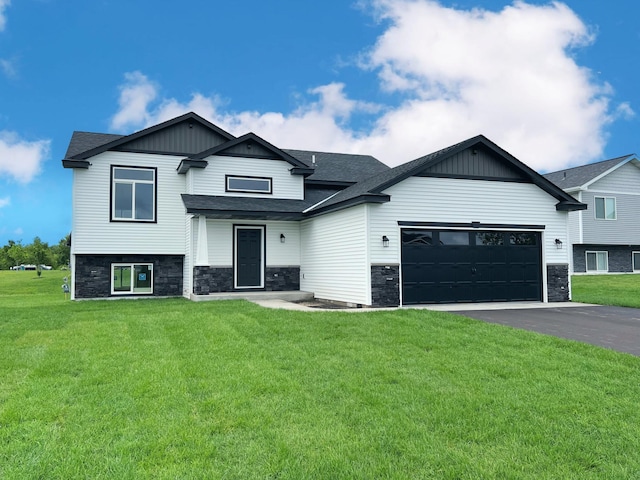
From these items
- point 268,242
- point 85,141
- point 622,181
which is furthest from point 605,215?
point 85,141

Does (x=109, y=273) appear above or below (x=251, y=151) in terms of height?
below

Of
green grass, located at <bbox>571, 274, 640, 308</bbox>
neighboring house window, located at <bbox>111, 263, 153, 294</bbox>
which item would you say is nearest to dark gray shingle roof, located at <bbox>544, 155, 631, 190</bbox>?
green grass, located at <bbox>571, 274, 640, 308</bbox>

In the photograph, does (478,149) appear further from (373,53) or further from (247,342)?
(247,342)

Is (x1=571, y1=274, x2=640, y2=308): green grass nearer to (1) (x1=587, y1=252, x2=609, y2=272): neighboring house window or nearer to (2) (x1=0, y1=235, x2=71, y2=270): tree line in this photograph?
(1) (x1=587, y1=252, x2=609, y2=272): neighboring house window

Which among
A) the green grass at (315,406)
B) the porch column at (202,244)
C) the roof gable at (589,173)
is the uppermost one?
the roof gable at (589,173)

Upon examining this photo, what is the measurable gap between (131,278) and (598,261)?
2557 cm

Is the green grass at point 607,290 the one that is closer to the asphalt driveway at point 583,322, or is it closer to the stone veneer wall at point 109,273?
the asphalt driveway at point 583,322

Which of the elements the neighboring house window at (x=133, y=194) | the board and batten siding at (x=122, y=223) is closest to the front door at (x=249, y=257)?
the board and batten siding at (x=122, y=223)

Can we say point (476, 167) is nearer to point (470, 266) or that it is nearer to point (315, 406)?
point (470, 266)

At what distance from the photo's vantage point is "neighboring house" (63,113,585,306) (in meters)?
13.4

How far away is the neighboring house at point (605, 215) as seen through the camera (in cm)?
2644

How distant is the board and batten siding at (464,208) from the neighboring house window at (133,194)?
8.42 m

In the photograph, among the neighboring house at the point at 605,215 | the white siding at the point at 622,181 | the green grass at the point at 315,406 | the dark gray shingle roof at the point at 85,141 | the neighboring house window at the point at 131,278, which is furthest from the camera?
the white siding at the point at 622,181

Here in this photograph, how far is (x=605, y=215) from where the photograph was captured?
26.9 m
